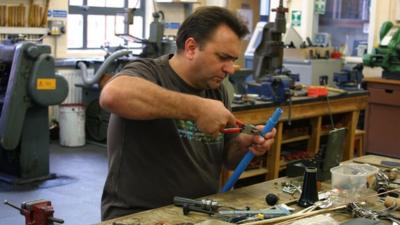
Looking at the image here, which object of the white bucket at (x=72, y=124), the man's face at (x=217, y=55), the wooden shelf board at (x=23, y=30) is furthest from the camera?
the white bucket at (x=72, y=124)

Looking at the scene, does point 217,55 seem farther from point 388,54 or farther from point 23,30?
point 23,30

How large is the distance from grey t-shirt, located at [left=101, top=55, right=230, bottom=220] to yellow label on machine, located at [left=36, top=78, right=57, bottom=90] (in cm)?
244

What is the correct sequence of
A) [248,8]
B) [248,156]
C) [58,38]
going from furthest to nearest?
[248,8] < [58,38] < [248,156]

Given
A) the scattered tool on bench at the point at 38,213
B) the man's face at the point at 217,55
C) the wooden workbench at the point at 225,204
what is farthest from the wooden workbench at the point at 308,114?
the scattered tool on bench at the point at 38,213

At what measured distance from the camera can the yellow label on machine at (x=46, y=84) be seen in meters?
3.98

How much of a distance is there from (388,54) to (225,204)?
3.82m

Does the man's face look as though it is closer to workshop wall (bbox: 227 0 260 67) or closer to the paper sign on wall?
the paper sign on wall

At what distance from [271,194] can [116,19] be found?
5.11 m

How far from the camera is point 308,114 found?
378 cm

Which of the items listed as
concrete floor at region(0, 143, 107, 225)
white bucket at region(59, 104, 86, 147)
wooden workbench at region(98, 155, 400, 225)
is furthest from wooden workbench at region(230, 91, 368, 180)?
white bucket at region(59, 104, 86, 147)

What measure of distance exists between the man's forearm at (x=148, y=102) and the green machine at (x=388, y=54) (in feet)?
12.8

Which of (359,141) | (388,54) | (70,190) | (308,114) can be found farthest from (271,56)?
(70,190)

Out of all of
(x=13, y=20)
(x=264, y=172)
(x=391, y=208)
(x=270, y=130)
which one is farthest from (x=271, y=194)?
(x=13, y=20)

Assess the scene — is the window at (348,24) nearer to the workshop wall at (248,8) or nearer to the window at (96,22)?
the workshop wall at (248,8)
